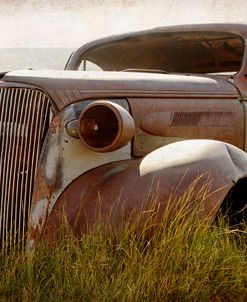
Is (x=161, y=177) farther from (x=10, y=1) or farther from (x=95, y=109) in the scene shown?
(x=10, y=1)

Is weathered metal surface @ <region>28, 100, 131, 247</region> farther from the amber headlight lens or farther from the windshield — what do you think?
the windshield

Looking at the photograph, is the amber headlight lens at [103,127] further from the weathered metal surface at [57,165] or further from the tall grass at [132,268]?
the tall grass at [132,268]

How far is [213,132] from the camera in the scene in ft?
13.4

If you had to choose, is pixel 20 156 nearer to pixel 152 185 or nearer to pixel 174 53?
pixel 152 185

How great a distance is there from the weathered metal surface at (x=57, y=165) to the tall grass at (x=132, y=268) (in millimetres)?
157

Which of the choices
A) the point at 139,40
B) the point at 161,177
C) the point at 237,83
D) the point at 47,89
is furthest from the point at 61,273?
the point at 139,40

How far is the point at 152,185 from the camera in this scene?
3.09 m

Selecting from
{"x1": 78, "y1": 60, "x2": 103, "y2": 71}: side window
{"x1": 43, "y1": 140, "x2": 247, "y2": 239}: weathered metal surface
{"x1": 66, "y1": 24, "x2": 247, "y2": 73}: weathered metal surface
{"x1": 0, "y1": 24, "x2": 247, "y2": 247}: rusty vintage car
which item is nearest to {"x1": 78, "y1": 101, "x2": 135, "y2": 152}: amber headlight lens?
{"x1": 0, "y1": 24, "x2": 247, "y2": 247}: rusty vintage car

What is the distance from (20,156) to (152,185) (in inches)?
25.6

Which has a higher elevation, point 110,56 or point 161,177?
point 110,56

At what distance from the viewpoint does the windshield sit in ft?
15.3

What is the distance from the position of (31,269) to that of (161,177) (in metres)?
0.69

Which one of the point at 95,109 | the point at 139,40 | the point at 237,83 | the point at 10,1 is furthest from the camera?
the point at 10,1

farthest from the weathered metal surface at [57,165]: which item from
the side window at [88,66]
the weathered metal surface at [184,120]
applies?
the side window at [88,66]
